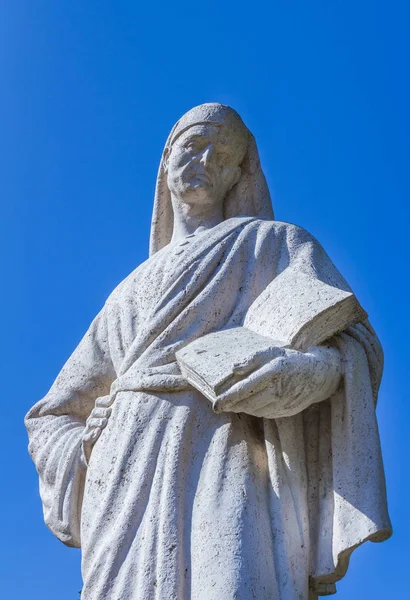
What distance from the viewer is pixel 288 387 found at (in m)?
5.08

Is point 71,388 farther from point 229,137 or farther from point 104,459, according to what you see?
point 229,137

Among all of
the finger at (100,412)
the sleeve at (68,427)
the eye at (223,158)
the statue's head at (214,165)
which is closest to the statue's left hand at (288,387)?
the finger at (100,412)

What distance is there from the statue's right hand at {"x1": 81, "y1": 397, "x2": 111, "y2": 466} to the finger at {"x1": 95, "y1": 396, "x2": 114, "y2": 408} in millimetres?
18

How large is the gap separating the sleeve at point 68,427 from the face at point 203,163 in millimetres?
1004

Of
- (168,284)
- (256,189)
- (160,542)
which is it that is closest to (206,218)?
(256,189)

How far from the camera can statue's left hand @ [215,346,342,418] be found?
5020 millimetres

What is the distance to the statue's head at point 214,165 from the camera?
6.62 metres

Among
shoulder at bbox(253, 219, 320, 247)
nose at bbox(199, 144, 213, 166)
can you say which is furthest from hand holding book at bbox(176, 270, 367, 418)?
nose at bbox(199, 144, 213, 166)

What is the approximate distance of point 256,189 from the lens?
686 centimetres


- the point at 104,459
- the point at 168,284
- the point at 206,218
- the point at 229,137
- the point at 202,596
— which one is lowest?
the point at 202,596

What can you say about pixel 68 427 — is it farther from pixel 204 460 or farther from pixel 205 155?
pixel 205 155

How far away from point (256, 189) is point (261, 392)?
7.20ft

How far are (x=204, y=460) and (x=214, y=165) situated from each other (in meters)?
2.23

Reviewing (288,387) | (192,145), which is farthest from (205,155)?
(288,387)
